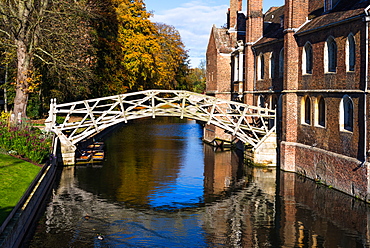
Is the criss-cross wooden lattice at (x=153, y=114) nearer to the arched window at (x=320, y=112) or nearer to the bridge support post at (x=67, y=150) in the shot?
the bridge support post at (x=67, y=150)

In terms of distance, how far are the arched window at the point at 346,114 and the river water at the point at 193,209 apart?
2.87 meters

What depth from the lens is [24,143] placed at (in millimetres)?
21484

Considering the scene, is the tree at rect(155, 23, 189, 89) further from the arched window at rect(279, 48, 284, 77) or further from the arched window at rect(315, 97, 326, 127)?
the arched window at rect(315, 97, 326, 127)

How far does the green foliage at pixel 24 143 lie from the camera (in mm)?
20781

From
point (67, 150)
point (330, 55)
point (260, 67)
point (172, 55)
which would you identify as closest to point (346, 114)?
point (330, 55)

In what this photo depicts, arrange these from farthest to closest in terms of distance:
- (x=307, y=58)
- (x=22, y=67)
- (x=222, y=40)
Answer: (x=222, y=40), (x=22, y=67), (x=307, y=58)

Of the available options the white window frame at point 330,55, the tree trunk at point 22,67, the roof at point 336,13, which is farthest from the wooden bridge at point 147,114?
the roof at point 336,13

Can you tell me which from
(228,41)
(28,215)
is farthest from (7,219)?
(228,41)

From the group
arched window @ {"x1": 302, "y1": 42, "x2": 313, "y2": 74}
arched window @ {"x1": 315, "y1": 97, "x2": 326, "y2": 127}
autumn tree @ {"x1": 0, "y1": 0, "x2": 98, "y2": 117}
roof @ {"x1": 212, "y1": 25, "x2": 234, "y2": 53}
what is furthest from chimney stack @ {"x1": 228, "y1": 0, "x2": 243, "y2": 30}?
arched window @ {"x1": 315, "y1": 97, "x2": 326, "y2": 127}

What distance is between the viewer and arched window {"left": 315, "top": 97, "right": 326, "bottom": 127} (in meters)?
22.4

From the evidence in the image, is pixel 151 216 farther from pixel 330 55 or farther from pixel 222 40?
pixel 222 40

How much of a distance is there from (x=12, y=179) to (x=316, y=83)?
14.6 m

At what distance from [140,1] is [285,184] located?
119 feet

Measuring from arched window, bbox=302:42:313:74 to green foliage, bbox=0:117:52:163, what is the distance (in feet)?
44.6
